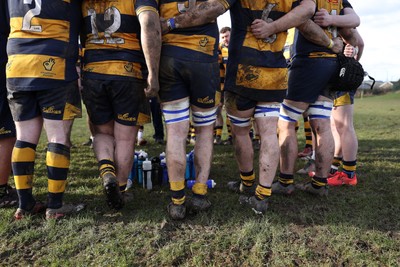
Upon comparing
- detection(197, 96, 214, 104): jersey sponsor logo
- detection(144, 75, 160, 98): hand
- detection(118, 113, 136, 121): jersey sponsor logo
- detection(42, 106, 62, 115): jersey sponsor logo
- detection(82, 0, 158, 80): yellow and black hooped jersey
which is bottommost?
detection(118, 113, 136, 121): jersey sponsor logo

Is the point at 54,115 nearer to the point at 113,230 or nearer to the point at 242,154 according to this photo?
the point at 113,230

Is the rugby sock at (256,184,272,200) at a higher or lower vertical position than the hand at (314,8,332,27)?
lower

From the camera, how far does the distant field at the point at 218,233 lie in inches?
104

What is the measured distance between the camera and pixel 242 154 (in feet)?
12.9

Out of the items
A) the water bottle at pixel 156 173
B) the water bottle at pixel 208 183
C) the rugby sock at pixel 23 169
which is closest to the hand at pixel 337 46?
the water bottle at pixel 208 183

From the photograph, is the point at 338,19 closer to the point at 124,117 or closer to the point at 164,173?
the point at 124,117

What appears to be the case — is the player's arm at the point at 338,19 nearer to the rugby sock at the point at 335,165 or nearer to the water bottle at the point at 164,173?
the rugby sock at the point at 335,165

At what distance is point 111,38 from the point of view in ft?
11.1

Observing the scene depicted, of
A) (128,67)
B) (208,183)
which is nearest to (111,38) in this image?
(128,67)

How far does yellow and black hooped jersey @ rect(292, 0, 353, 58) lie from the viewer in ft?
12.6

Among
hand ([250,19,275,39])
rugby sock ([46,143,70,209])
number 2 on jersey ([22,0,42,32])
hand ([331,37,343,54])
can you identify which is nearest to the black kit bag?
hand ([331,37,343,54])

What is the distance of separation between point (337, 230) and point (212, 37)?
2276 millimetres

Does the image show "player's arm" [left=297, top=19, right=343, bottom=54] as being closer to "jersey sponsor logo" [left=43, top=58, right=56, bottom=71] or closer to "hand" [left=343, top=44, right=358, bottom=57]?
"hand" [left=343, top=44, right=358, bottom=57]

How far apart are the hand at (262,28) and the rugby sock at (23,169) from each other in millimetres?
2656
